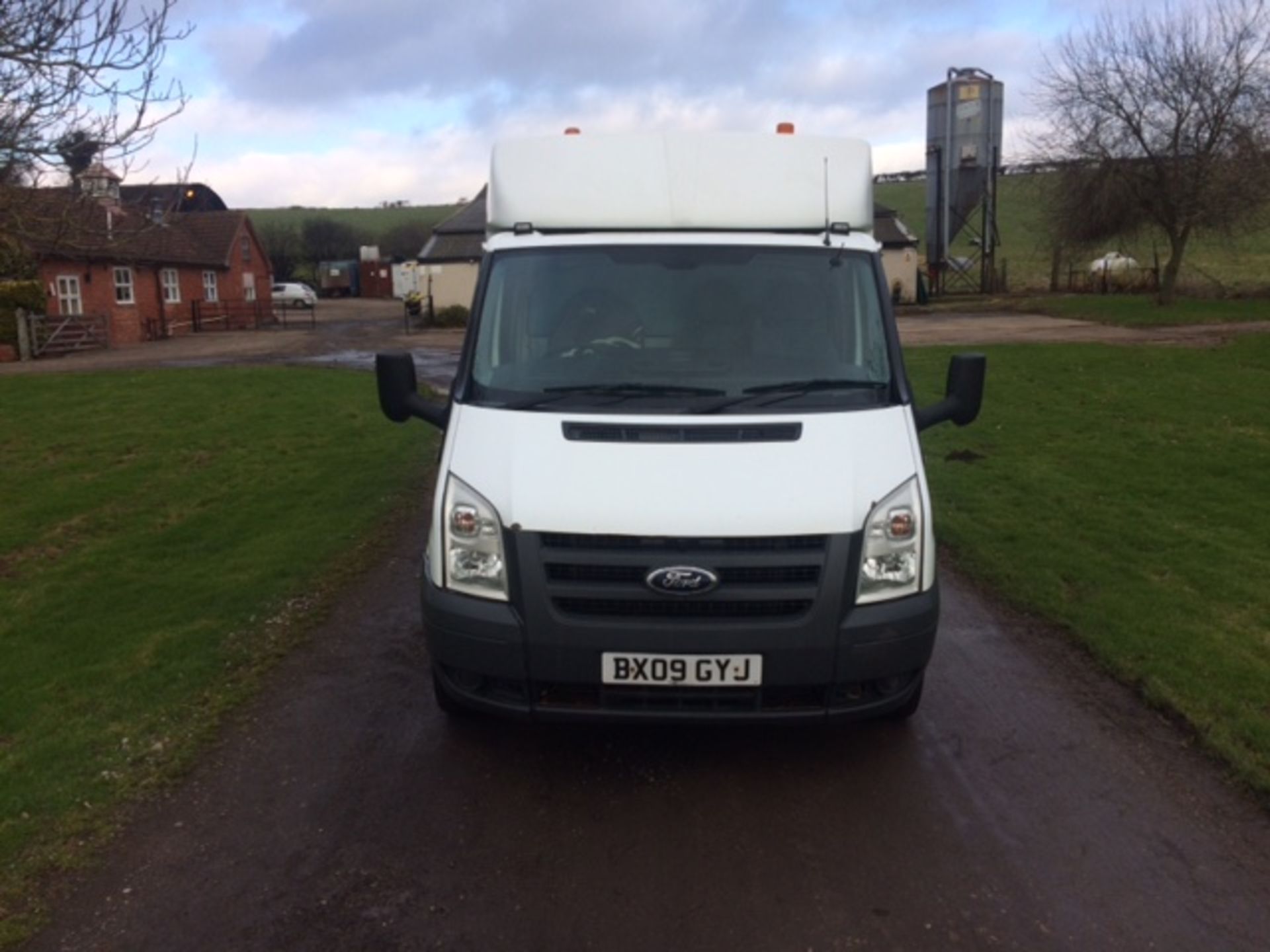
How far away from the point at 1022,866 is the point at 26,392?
19.9 metres

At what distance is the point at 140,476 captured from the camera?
35.4ft

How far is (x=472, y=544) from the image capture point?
3.95 metres

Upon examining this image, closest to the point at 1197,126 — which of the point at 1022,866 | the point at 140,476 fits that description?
the point at 140,476

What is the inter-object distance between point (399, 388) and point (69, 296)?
114ft

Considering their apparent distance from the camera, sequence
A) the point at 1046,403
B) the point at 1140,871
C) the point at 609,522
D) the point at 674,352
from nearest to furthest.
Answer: the point at 1140,871 → the point at 609,522 → the point at 674,352 → the point at 1046,403

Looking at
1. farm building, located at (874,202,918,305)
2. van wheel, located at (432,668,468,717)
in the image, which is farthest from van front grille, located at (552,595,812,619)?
farm building, located at (874,202,918,305)

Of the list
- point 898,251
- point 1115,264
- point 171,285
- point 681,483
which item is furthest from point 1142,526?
point 171,285

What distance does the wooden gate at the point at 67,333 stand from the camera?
30.0 metres

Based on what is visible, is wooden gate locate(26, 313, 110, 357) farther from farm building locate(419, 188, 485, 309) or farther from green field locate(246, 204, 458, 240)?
green field locate(246, 204, 458, 240)

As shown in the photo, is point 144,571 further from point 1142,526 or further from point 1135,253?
point 1135,253

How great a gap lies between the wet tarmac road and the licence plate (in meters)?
0.53

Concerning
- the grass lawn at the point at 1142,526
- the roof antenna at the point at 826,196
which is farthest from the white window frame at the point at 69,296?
the roof antenna at the point at 826,196

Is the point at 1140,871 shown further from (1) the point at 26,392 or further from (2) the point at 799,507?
(1) the point at 26,392

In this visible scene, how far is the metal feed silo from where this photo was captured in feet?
148
